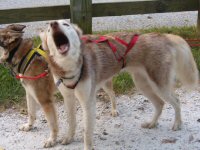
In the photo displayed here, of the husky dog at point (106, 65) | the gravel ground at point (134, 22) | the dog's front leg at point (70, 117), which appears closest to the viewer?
the husky dog at point (106, 65)

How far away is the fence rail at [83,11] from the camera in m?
6.45

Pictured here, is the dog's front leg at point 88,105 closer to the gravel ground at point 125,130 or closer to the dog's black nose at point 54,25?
the gravel ground at point 125,130

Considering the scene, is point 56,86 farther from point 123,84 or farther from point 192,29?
point 192,29

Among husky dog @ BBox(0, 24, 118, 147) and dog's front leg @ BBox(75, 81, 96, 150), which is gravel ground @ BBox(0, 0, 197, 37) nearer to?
husky dog @ BBox(0, 24, 118, 147)

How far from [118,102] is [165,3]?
84.7 inches

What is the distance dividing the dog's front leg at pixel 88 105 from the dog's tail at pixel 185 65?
1169 mm

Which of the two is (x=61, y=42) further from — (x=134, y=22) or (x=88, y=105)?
(x=134, y=22)

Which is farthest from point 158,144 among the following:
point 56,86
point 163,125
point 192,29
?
point 192,29

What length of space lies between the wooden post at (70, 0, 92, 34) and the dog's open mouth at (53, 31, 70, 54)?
240 centimetres

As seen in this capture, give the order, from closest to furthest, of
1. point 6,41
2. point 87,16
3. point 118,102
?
point 6,41
point 118,102
point 87,16

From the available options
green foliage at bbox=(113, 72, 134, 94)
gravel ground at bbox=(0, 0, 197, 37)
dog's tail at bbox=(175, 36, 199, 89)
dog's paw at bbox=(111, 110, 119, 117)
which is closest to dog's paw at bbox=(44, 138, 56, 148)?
Result: dog's paw at bbox=(111, 110, 119, 117)

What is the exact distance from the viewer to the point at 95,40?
4.69 meters

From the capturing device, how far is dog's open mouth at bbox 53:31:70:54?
4009 millimetres

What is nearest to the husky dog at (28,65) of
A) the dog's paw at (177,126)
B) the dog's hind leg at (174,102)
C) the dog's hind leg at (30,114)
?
the dog's hind leg at (30,114)
